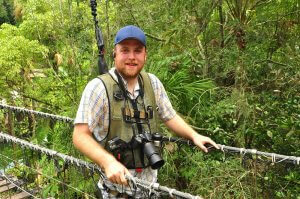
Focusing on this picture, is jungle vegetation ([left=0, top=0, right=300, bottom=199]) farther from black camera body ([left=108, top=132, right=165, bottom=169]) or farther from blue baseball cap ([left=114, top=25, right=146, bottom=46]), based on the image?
blue baseball cap ([left=114, top=25, right=146, bottom=46])

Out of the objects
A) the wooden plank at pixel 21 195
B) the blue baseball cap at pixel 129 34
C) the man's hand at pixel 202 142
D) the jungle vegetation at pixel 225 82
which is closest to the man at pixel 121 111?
the blue baseball cap at pixel 129 34

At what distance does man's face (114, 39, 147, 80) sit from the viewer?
1484 millimetres

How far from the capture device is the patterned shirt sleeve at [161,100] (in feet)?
5.54

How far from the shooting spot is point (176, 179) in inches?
110

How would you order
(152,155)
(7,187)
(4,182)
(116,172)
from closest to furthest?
1. (116,172)
2. (152,155)
3. (7,187)
4. (4,182)

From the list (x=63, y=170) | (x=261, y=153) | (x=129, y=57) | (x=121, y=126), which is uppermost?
(x=129, y=57)

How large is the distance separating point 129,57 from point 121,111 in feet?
0.77

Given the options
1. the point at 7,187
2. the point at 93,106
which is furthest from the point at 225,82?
the point at 7,187

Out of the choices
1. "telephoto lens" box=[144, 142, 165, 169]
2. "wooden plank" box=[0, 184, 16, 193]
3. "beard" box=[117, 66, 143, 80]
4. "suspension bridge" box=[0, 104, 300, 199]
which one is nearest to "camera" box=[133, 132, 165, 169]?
"telephoto lens" box=[144, 142, 165, 169]

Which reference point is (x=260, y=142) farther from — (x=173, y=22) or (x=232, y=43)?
(x=173, y=22)

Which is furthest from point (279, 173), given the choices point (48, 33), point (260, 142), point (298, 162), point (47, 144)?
point (48, 33)

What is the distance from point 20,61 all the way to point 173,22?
3967 millimetres

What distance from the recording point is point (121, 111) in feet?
4.79

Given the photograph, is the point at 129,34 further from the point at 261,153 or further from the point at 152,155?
the point at 261,153
